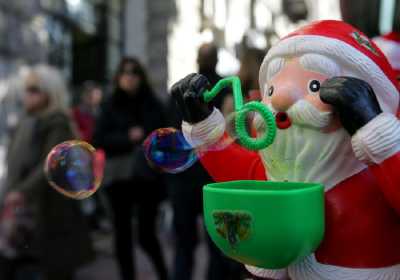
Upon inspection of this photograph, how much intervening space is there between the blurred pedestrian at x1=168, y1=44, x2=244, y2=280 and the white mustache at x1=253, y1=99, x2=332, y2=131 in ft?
6.09

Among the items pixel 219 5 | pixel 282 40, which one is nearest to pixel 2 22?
pixel 282 40

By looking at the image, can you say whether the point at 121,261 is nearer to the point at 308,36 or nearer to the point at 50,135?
the point at 50,135

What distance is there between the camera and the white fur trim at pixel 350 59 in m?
1.51

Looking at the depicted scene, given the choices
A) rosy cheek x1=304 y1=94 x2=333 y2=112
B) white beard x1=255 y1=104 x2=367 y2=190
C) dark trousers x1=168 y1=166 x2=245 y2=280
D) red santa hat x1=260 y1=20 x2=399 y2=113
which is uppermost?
red santa hat x1=260 y1=20 x2=399 y2=113

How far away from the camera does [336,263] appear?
150 cm

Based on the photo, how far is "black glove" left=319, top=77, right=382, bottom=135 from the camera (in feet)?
4.48

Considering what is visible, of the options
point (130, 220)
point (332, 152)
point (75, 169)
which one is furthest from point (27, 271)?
point (332, 152)

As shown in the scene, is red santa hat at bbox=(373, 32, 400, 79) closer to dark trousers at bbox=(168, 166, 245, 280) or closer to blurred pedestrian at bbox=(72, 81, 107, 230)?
dark trousers at bbox=(168, 166, 245, 280)

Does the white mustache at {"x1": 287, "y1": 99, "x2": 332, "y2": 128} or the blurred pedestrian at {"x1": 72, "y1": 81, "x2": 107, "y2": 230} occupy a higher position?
the white mustache at {"x1": 287, "y1": 99, "x2": 332, "y2": 128}

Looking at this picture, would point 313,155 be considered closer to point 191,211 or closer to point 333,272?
point 333,272

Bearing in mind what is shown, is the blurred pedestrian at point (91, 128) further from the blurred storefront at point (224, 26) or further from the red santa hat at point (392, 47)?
the red santa hat at point (392, 47)

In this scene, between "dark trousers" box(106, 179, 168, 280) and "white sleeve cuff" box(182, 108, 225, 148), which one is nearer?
"white sleeve cuff" box(182, 108, 225, 148)

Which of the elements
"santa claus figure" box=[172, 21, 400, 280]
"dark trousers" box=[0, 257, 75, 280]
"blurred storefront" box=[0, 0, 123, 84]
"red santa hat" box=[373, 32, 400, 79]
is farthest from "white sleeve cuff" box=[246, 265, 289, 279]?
"blurred storefront" box=[0, 0, 123, 84]

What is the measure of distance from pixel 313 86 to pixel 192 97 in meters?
0.29
